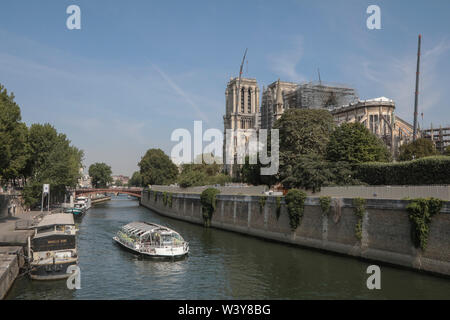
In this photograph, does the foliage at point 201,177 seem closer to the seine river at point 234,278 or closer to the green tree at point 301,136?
the green tree at point 301,136

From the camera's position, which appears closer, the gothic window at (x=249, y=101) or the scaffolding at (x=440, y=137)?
the scaffolding at (x=440, y=137)

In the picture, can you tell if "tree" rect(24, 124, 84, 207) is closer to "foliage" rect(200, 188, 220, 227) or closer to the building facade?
"foliage" rect(200, 188, 220, 227)

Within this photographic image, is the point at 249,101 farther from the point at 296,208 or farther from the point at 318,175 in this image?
the point at 296,208

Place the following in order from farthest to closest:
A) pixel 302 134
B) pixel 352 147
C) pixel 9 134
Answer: pixel 302 134
pixel 352 147
pixel 9 134

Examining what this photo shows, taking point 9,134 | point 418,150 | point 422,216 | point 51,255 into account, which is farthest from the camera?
point 418,150

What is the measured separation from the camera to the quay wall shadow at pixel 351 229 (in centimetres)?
2522

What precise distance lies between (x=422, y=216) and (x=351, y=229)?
6648mm

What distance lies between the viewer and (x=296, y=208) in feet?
124

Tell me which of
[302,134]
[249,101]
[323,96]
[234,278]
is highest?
[249,101]

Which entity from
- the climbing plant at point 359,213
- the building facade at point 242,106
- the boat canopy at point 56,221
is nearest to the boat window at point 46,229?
the boat canopy at point 56,221

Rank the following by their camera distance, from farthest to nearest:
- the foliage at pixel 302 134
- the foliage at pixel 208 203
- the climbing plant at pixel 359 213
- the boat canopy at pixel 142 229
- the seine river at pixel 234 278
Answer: the foliage at pixel 302 134, the foliage at pixel 208 203, the boat canopy at pixel 142 229, the climbing plant at pixel 359 213, the seine river at pixel 234 278

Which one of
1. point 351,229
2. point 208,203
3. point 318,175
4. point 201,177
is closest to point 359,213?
point 351,229

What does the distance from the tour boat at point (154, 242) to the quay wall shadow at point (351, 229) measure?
11257mm

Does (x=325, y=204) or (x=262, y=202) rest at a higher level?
(x=325, y=204)
